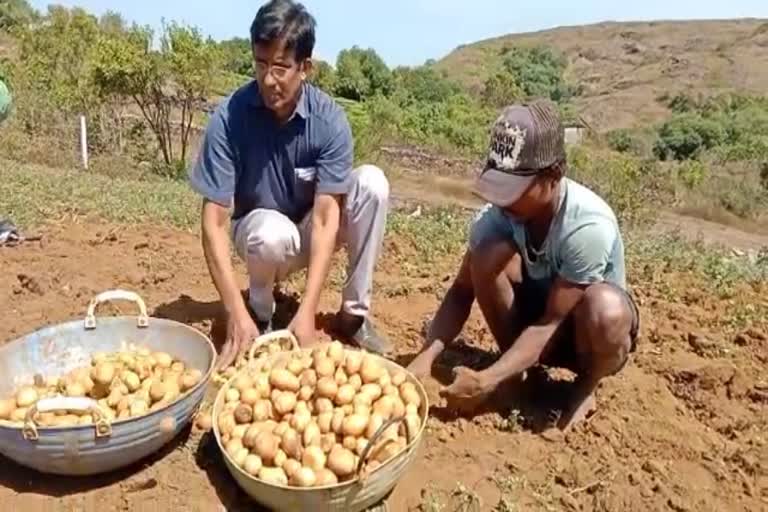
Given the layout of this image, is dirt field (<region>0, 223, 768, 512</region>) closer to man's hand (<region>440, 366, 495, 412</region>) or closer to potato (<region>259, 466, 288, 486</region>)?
man's hand (<region>440, 366, 495, 412</region>)

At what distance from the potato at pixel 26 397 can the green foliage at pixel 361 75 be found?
34.7 meters

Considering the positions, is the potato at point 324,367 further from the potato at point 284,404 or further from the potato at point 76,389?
the potato at point 76,389

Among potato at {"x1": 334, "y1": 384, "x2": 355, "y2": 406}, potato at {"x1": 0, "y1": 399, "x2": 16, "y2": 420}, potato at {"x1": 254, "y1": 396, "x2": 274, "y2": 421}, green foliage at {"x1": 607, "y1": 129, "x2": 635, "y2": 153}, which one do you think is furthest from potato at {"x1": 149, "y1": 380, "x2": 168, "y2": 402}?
green foliage at {"x1": 607, "y1": 129, "x2": 635, "y2": 153}

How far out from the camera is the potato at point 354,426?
85.4 inches

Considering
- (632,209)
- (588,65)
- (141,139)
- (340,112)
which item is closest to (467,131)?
(141,139)

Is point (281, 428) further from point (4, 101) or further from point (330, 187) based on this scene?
point (4, 101)

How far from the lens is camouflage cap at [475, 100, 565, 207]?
2.40 metres

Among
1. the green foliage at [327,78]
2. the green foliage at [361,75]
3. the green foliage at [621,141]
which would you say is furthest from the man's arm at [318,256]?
the green foliage at [361,75]

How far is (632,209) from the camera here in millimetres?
9781

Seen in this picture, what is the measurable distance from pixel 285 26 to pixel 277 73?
16cm

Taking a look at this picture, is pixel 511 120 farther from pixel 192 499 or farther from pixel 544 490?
pixel 192 499

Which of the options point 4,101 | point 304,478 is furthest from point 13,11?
point 304,478

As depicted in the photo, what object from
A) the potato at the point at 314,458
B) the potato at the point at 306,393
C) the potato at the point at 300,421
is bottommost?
the potato at the point at 314,458

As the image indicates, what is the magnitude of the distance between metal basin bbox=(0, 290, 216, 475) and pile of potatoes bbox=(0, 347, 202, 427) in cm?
4
